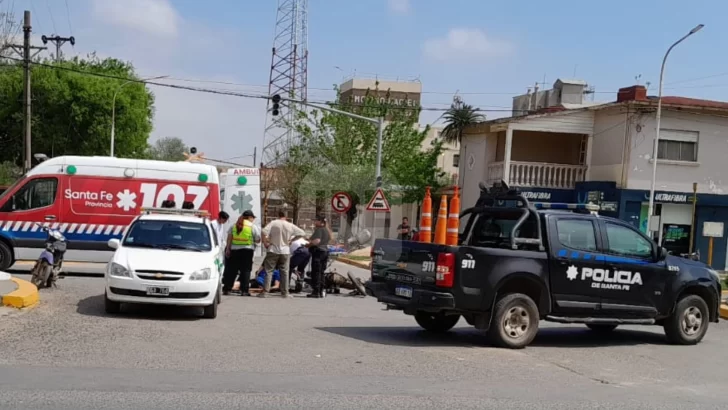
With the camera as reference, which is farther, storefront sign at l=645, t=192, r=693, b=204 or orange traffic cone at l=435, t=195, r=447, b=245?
storefront sign at l=645, t=192, r=693, b=204

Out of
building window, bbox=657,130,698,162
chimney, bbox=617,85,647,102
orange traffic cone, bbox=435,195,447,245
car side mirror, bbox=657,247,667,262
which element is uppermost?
chimney, bbox=617,85,647,102

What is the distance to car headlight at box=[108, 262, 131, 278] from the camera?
40.4 ft

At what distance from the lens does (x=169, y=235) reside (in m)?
13.7

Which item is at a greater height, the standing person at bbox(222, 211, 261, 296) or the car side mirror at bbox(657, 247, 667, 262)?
the car side mirror at bbox(657, 247, 667, 262)

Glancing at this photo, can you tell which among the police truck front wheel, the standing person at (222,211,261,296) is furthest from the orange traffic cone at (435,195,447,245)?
the standing person at (222,211,261,296)

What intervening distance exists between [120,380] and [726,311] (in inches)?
561

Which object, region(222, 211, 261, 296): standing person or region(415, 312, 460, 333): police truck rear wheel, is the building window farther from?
region(415, 312, 460, 333): police truck rear wheel

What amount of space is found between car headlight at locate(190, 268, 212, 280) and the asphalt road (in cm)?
68

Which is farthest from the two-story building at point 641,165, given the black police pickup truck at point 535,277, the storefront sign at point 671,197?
the black police pickup truck at point 535,277

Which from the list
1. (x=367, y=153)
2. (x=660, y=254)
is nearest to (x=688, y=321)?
(x=660, y=254)

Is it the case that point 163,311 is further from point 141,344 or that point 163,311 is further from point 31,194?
point 31,194

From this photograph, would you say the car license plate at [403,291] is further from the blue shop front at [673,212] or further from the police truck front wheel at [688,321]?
the blue shop front at [673,212]

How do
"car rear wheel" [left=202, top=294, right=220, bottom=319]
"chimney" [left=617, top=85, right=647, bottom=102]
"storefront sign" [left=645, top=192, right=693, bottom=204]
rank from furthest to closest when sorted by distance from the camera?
"chimney" [left=617, top=85, right=647, bottom=102] < "storefront sign" [left=645, top=192, right=693, bottom=204] < "car rear wheel" [left=202, top=294, right=220, bottom=319]

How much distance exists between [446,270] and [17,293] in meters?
6.61
